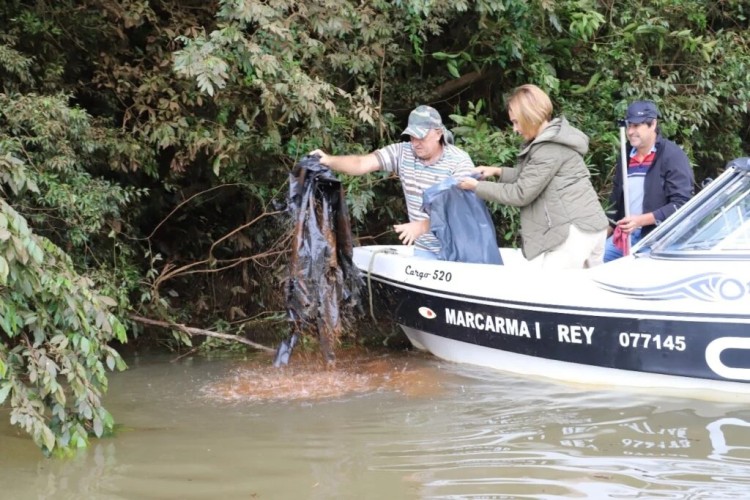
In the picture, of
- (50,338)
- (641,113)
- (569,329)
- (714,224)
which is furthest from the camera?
(641,113)

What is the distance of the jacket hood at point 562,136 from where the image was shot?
648cm

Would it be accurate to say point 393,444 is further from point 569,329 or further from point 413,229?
point 413,229

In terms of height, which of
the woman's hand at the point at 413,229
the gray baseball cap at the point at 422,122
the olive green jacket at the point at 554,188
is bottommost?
the woman's hand at the point at 413,229

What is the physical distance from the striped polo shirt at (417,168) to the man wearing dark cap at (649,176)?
3.82 ft

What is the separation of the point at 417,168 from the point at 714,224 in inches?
82.0

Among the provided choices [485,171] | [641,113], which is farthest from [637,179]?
[485,171]

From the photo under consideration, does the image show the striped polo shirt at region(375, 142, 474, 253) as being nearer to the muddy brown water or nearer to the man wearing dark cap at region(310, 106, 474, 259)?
the man wearing dark cap at region(310, 106, 474, 259)

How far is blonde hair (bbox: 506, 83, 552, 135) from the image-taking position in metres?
6.56

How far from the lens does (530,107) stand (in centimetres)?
656

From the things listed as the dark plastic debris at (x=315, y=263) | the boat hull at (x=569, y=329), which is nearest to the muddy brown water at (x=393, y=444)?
the boat hull at (x=569, y=329)

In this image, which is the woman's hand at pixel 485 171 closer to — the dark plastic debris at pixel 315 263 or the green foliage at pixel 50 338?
the dark plastic debris at pixel 315 263

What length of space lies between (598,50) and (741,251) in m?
4.17

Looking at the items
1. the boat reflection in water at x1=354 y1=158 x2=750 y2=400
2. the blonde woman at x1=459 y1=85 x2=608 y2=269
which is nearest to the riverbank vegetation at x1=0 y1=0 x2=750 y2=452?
the blonde woman at x1=459 y1=85 x2=608 y2=269

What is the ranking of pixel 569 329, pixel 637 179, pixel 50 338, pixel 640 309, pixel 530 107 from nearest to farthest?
1. pixel 50 338
2. pixel 640 309
3. pixel 569 329
4. pixel 530 107
5. pixel 637 179
